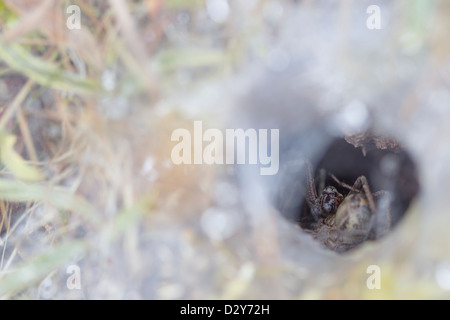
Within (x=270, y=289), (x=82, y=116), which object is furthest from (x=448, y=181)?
(x=82, y=116)

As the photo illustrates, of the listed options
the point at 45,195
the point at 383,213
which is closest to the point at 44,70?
the point at 45,195

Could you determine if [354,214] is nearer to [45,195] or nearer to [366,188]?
[366,188]

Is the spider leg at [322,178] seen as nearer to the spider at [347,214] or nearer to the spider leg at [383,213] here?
the spider at [347,214]

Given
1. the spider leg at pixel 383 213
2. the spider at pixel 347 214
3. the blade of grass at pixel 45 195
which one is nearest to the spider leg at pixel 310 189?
the spider at pixel 347 214

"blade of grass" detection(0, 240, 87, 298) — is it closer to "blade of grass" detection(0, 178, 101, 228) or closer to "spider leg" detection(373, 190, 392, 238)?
"blade of grass" detection(0, 178, 101, 228)

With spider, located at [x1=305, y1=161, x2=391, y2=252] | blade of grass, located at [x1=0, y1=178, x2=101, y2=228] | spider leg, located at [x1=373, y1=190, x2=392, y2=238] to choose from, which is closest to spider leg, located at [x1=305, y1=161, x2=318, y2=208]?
spider, located at [x1=305, y1=161, x2=391, y2=252]

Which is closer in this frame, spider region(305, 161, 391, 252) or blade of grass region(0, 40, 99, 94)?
A: blade of grass region(0, 40, 99, 94)

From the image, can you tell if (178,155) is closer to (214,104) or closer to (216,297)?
(214,104)

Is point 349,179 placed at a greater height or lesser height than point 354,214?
greater
